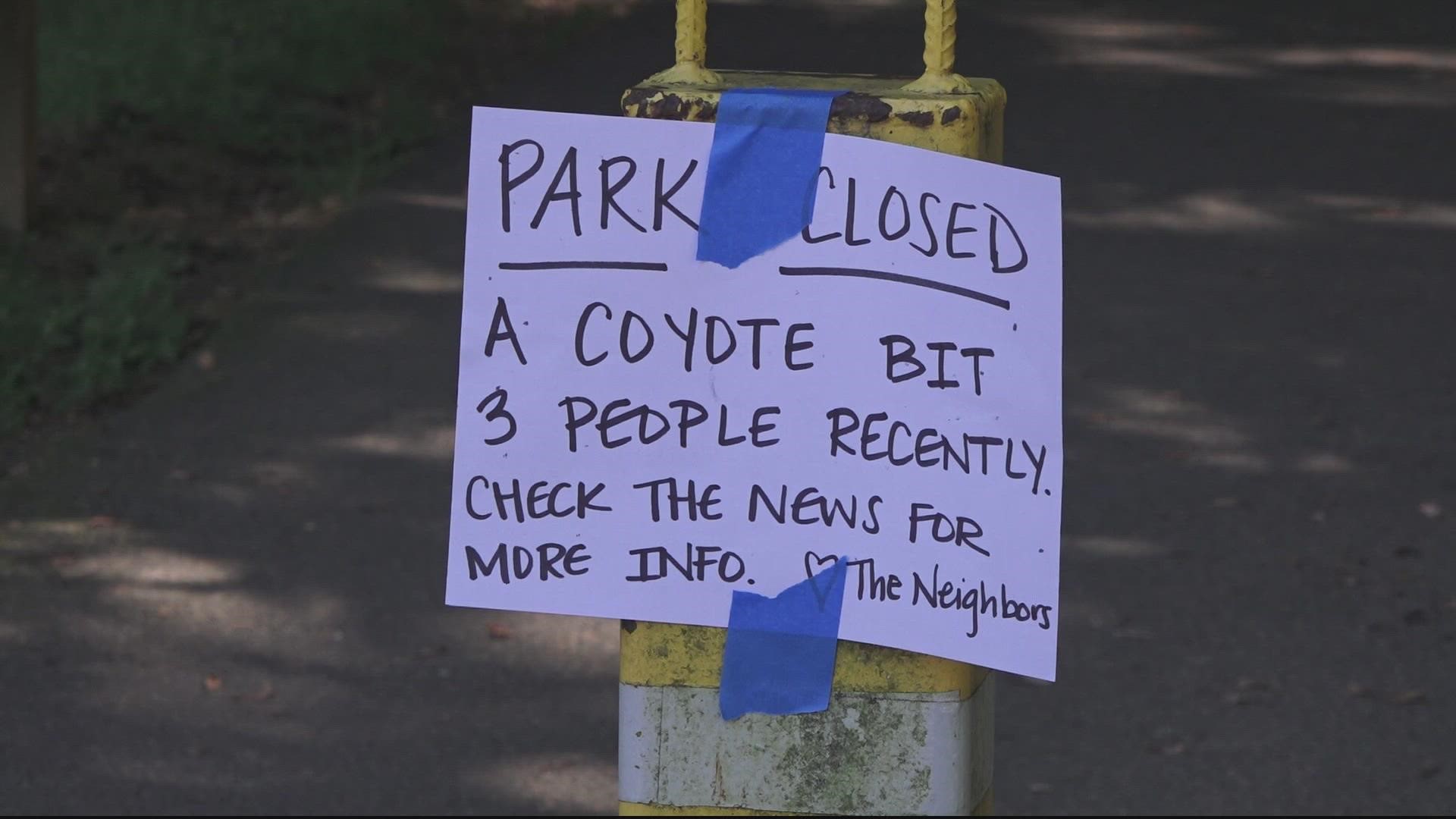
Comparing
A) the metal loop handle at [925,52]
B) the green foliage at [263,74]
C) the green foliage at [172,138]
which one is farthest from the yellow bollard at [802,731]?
the green foliage at [263,74]

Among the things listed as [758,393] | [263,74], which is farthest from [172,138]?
[758,393]

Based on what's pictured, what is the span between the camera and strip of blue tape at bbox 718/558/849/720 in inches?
64.4

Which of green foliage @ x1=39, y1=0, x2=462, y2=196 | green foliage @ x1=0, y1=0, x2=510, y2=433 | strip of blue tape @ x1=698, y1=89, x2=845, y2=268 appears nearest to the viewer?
strip of blue tape @ x1=698, y1=89, x2=845, y2=268

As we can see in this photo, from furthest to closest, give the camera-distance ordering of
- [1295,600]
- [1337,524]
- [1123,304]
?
[1123,304] < [1337,524] < [1295,600]

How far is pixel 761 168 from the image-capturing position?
155cm

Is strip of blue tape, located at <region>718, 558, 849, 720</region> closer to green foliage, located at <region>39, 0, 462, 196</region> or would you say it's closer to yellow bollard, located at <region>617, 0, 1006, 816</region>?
yellow bollard, located at <region>617, 0, 1006, 816</region>

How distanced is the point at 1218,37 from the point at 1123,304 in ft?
10.7

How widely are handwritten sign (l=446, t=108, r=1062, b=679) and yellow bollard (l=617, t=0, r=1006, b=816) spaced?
0.04 meters

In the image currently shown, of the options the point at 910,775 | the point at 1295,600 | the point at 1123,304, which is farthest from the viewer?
the point at 1123,304

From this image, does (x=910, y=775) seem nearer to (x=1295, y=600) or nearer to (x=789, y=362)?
(x=789, y=362)

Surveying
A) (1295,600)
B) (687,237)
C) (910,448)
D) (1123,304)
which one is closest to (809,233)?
(687,237)

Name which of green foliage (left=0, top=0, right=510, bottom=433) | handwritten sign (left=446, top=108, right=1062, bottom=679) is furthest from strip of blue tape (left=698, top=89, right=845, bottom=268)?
green foliage (left=0, top=0, right=510, bottom=433)

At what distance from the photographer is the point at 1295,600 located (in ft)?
12.8

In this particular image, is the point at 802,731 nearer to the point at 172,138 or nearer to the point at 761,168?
the point at 761,168
